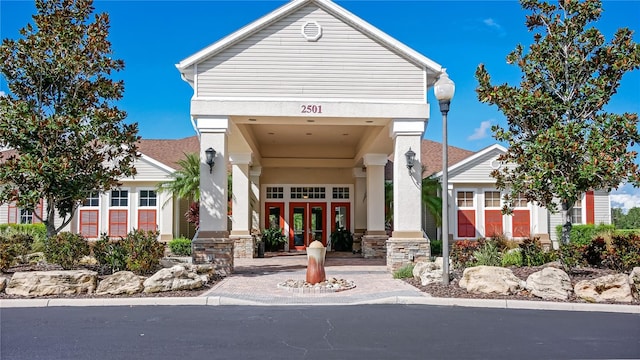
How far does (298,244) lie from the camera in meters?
25.3

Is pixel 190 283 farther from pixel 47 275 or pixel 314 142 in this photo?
pixel 314 142

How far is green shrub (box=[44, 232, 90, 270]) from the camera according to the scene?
39.3 feet

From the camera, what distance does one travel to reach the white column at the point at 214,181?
14.4 m

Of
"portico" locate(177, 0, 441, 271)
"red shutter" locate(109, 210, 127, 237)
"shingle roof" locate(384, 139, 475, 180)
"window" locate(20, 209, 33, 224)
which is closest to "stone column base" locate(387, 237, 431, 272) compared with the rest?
"portico" locate(177, 0, 441, 271)

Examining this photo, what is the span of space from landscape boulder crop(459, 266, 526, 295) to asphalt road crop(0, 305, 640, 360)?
117cm

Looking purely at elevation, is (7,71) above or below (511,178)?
above

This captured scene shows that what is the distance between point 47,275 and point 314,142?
45.8 feet

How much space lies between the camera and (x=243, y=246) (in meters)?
20.9

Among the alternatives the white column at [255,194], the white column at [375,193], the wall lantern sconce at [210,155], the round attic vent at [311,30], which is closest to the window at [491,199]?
the white column at [375,193]

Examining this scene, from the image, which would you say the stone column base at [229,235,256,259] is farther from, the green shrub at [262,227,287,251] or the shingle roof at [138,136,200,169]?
the shingle roof at [138,136,200,169]

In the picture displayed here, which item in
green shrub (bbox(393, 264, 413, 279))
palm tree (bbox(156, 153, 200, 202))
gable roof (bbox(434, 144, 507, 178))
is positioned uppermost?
gable roof (bbox(434, 144, 507, 178))

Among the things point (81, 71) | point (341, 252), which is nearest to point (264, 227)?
point (341, 252)

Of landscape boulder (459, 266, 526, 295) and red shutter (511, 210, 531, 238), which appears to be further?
red shutter (511, 210, 531, 238)

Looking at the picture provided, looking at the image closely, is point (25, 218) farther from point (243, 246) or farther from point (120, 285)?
point (120, 285)
